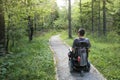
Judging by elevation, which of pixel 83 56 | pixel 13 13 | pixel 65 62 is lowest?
pixel 65 62

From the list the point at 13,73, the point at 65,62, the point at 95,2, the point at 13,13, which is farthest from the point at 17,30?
the point at 95,2

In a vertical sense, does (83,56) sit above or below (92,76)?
above

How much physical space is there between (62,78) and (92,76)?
1291 mm

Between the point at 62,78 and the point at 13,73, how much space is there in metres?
2.02

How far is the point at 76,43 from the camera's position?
32.9 ft

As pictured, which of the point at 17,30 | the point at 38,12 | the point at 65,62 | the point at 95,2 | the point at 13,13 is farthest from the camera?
the point at 95,2

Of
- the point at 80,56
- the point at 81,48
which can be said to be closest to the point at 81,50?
the point at 81,48

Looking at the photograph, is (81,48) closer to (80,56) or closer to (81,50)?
(81,50)

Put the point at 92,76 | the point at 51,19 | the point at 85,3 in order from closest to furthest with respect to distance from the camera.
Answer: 1. the point at 92,76
2. the point at 85,3
3. the point at 51,19

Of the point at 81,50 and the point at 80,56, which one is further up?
the point at 81,50

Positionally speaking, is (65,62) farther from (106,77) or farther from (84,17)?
(84,17)

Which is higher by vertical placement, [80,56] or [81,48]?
[81,48]

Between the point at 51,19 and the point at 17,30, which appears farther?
the point at 51,19

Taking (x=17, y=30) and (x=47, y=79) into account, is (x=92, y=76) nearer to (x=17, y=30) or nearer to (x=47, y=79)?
(x=47, y=79)
